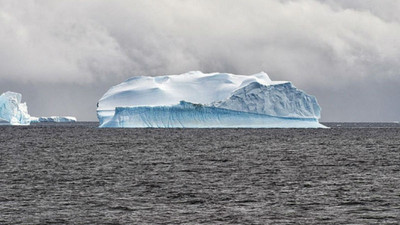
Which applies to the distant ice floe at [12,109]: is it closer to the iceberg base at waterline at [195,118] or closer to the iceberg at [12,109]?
the iceberg at [12,109]

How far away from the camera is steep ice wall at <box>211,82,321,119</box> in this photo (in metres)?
71.9

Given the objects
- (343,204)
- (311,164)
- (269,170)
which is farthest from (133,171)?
(343,204)

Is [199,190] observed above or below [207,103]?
below

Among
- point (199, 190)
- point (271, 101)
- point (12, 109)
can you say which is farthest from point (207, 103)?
point (199, 190)

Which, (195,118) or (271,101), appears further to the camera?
(195,118)

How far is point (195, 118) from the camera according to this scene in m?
78.8

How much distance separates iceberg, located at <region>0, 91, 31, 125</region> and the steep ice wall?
40.9 metres

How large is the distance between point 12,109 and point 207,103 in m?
42.3

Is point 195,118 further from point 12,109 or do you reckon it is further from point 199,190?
point 199,190

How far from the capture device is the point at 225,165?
1364 inches

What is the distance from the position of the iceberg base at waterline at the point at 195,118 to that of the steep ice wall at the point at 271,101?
1040 mm

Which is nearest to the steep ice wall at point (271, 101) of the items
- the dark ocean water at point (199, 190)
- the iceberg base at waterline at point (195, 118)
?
the iceberg base at waterline at point (195, 118)

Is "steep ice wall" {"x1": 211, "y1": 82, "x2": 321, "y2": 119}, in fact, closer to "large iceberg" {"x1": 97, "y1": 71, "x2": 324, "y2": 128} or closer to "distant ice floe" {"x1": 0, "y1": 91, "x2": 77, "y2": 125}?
"large iceberg" {"x1": 97, "y1": 71, "x2": 324, "y2": 128}

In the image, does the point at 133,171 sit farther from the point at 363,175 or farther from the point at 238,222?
the point at 238,222
